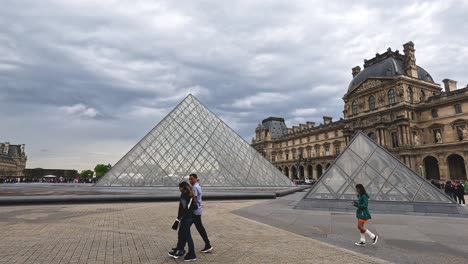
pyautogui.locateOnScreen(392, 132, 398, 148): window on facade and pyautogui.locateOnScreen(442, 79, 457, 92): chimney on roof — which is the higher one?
pyautogui.locateOnScreen(442, 79, 457, 92): chimney on roof

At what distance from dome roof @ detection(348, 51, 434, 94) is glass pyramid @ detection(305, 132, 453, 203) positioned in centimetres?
4207

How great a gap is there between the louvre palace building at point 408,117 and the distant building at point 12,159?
99.2m

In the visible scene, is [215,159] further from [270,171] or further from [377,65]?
[377,65]

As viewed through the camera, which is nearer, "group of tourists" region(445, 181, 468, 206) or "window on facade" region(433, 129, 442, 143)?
"group of tourists" region(445, 181, 468, 206)

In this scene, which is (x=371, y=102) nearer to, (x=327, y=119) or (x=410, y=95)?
(x=410, y=95)

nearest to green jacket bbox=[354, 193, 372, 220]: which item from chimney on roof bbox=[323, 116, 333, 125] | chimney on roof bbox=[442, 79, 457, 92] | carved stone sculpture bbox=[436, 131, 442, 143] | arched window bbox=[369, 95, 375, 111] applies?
carved stone sculpture bbox=[436, 131, 442, 143]

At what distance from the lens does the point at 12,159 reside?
104m

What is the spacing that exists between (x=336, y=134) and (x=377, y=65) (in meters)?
15.5

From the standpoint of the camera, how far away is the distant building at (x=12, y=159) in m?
93.8

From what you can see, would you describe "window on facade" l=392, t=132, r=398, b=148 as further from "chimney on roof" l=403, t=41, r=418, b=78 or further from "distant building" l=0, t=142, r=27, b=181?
"distant building" l=0, t=142, r=27, b=181

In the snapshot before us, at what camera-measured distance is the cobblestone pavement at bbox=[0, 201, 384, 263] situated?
4.44 meters

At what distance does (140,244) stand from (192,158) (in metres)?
18.1

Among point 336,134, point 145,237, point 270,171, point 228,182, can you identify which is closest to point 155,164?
point 228,182

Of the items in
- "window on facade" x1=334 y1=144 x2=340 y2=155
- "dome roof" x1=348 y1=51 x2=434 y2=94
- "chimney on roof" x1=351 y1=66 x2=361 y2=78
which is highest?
"chimney on roof" x1=351 y1=66 x2=361 y2=78
